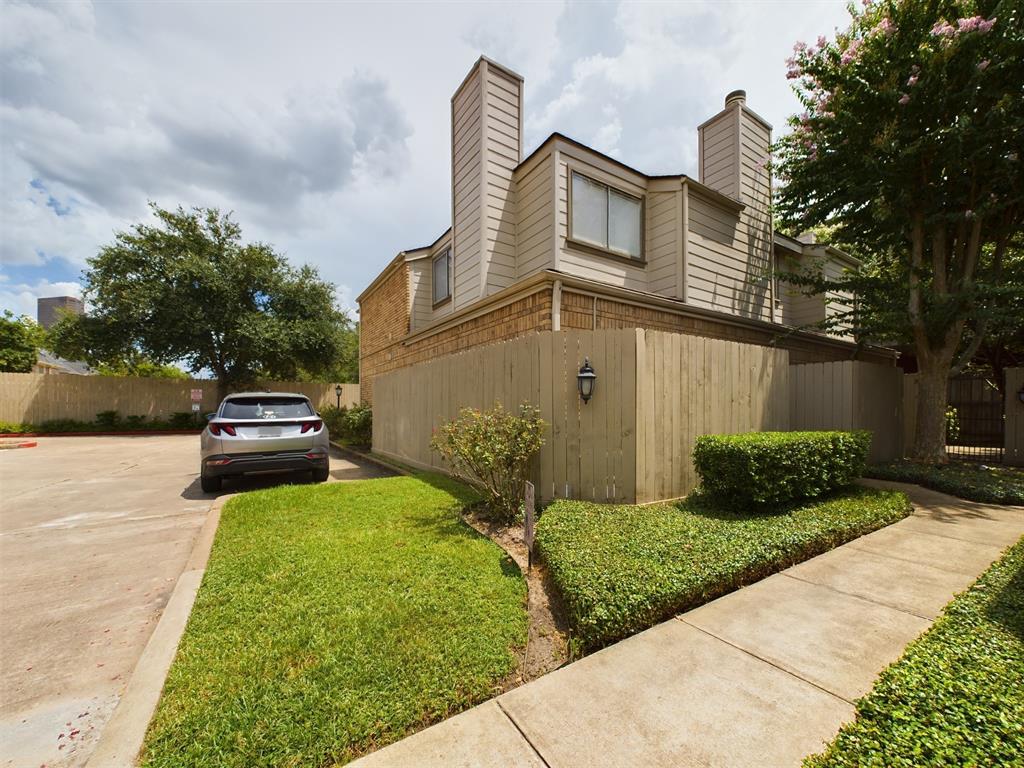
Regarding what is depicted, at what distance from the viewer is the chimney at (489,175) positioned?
337 inches

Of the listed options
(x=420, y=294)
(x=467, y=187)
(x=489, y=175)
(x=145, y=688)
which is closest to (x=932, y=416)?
(x=489, y=175)

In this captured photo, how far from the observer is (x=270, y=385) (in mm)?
22641

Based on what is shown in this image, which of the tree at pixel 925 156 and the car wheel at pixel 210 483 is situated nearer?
the car wheel at pixel 210 483

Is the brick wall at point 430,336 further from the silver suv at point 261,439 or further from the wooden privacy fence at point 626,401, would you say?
the silver suv at point 261,439

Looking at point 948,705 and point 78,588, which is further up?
point 948,705

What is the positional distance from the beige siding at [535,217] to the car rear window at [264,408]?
16.3 ft

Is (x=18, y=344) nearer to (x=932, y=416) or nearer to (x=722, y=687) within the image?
(x=722, y=687)

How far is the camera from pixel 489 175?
865 centimetres

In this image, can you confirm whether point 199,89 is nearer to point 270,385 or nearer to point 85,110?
point 85,110

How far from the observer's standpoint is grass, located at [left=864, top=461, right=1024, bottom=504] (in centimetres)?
584

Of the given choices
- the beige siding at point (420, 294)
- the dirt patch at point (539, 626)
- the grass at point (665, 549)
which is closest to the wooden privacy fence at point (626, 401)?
the grass at point (665, 549)

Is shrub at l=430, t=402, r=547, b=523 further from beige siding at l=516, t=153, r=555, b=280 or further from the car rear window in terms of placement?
beige siding at l=516, t=153, r=555, b=280

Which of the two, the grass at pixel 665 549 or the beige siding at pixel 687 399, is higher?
the beige siding at pixel 687 399

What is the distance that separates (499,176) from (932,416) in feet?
32.2
